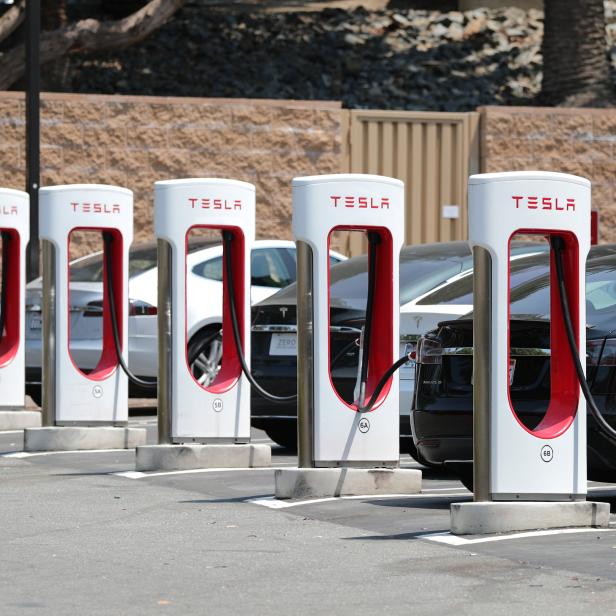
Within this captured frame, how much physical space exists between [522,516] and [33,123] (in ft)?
38.7

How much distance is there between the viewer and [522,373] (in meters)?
9.13

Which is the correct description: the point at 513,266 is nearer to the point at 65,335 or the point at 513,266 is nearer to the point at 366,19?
the point at 65,335

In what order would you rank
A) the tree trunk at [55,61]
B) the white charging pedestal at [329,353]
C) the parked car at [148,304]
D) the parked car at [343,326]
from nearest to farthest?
the white charging pedestal at [329,353] → the parked car at [343,326] → the parked car at [148,304] → the tree trunk at [55,61]

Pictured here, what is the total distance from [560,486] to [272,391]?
4.09m

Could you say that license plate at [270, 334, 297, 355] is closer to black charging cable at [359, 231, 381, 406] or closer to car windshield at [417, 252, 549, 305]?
car windshield at [417, 252, 549, 305]

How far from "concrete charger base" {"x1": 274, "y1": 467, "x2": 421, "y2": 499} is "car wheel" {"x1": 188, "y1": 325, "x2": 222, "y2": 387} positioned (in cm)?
519

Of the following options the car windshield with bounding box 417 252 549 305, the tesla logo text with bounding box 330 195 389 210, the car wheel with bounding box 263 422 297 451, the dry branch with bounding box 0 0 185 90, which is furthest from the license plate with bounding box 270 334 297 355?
the dry branch with bounding box 0 0 185 90

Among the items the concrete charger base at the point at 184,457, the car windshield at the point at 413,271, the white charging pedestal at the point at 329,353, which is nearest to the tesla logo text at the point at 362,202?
the white charging pedestal at the point at 329,353

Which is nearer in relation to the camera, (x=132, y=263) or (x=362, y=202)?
(x=362, y=202)

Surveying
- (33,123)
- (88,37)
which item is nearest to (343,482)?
(33,123)

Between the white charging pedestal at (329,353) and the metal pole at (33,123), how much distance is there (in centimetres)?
905

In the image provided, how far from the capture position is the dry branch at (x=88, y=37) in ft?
82.6

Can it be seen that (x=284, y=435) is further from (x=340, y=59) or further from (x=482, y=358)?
(x=340, y=59)

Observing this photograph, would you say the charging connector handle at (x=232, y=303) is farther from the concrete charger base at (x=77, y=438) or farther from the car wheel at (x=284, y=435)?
the concrete charger base at (x=77, y=438)
